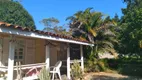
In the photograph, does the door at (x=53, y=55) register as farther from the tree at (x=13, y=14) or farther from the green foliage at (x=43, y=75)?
the tree at (x=13, y=14)

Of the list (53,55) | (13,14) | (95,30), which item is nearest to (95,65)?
(95,30)

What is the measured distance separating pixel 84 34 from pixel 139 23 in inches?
213

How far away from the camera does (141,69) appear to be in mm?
16672

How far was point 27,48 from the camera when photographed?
35.9ft

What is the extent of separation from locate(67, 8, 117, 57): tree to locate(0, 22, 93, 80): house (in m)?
3.11

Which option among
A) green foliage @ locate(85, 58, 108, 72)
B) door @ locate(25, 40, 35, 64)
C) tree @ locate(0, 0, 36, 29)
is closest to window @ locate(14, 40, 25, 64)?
door @ locate(25, 40, 35, 64)

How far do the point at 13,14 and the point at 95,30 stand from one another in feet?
84.8

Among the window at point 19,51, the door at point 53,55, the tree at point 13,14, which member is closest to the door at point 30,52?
the window at point 19,51

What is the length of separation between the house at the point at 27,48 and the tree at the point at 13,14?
2526cm

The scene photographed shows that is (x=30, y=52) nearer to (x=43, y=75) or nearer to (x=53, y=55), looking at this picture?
(x=53, y=55)

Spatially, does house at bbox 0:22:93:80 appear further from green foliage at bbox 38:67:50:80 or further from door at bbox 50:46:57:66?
green foliage at bbox 38:67:50:80

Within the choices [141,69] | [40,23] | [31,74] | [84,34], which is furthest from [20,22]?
[31,74]

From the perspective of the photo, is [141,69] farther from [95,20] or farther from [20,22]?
[20,22]

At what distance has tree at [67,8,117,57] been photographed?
16.3m
